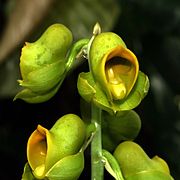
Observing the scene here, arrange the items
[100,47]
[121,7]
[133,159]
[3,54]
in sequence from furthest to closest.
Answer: [121,7]
[3,54]
[133,159]
[100,47]

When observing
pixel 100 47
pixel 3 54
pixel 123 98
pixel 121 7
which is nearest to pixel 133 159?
pixel 123 98

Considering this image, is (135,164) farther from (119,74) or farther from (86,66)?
(86,66)

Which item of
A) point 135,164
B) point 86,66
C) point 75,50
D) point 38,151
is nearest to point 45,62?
point 75,50

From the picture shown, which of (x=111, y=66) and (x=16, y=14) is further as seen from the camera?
(x=16, y=14)

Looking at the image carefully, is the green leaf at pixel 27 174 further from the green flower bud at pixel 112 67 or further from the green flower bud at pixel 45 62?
the green flower bud at pixel 112 67

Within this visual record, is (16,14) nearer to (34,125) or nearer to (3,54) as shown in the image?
(3,54)

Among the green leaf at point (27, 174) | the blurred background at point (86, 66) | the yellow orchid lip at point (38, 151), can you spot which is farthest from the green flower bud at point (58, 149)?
the blurred background at point (86, 66)
